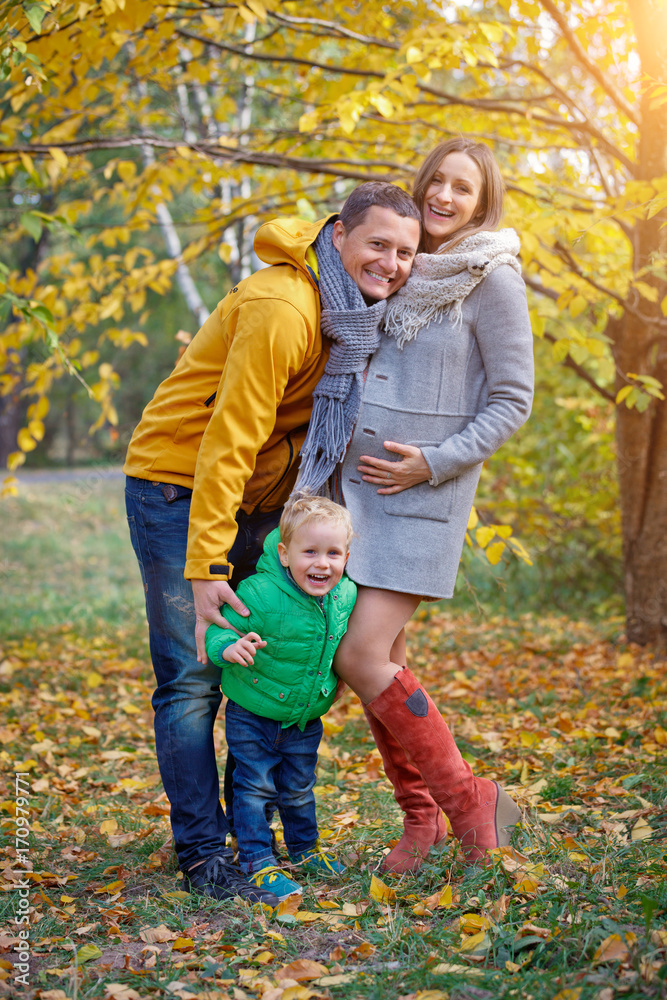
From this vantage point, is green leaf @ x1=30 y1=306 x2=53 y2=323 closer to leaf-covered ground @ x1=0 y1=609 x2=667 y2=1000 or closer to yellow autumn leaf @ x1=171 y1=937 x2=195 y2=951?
leaf-covered ground @ x1=0 y1=609 x2=667 y2=1000

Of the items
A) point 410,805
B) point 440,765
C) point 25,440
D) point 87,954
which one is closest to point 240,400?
point 440,765

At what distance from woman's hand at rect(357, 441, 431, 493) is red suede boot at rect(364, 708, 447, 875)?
0.66m

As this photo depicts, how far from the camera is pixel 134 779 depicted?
353cm

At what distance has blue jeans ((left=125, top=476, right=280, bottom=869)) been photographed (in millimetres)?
2438

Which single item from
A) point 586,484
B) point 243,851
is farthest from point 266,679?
point 586,484

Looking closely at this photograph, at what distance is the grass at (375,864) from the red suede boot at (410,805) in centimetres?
8

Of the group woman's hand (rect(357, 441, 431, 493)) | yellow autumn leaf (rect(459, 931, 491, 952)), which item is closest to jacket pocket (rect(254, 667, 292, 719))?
woman's hand (rect(357, 441, 431, 493))

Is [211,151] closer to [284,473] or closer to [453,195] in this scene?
[453,195]

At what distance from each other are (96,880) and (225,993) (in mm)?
874

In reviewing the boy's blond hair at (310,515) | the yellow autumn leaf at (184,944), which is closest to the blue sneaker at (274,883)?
the yellow autumn leaf at (184,944)

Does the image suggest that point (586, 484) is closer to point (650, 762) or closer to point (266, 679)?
point (650, 762)

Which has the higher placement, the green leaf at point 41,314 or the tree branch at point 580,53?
the tree branch at point 580,53

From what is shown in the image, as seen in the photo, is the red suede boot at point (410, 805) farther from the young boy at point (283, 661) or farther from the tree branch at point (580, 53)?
the tree branch at point (580, 53)

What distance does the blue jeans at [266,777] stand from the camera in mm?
2379
